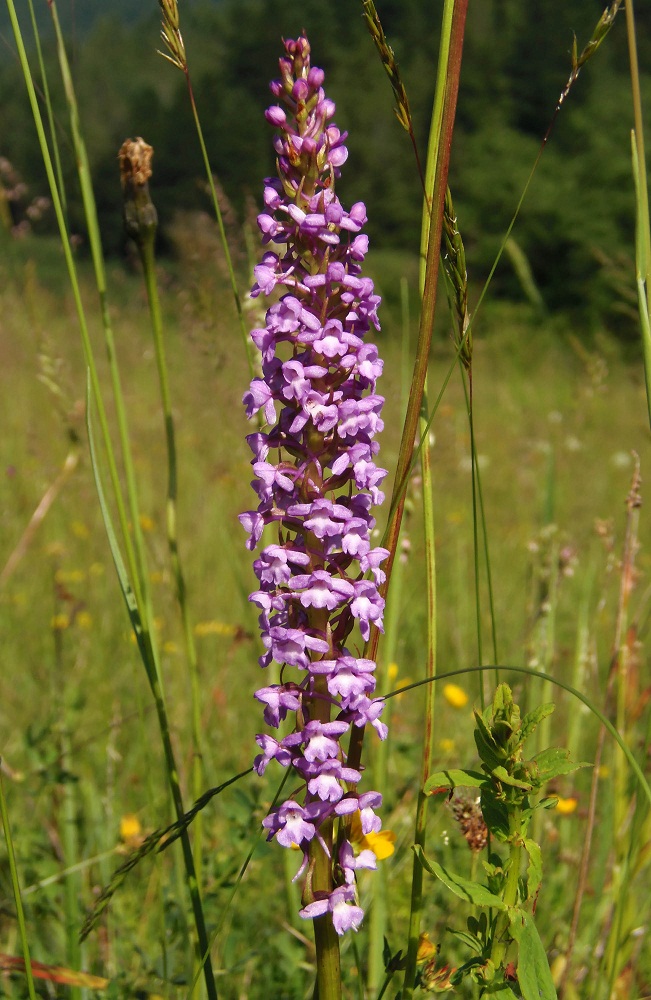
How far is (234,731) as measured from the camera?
2893 millimetres

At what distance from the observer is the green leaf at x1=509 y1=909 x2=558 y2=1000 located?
94cm

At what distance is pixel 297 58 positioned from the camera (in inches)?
37.8

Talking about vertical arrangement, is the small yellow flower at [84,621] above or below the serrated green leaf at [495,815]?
above

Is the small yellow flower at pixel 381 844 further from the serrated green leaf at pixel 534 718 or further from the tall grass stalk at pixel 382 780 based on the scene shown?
the serrated green leaf at pixel 534 718

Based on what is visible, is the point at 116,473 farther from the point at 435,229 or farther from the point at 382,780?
the point at 382,780

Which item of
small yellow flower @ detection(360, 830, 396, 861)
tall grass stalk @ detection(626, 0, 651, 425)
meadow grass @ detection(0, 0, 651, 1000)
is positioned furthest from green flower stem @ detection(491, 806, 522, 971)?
tall grass stalk @ detection(626, 0, 651, 425)

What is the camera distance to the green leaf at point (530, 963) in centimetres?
94

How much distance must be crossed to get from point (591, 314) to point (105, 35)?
47616 millimetres

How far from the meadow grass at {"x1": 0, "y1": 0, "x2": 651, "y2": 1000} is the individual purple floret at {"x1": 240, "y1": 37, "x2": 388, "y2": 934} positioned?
9 cm

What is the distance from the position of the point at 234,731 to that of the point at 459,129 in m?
29.3

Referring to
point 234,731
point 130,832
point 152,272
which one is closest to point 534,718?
point 152,272

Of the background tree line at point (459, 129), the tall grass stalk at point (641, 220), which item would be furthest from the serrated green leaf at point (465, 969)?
the background tree line at point (459, 129)

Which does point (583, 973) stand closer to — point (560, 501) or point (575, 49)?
point (575, 49)

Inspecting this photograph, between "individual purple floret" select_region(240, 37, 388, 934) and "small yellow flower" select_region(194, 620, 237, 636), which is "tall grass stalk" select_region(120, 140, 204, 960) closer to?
"individual purple floret" select_region(240, 37, 388, 934)
